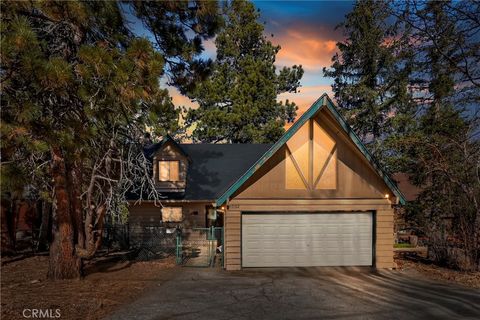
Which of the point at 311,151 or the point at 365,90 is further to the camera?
the point at 365,90

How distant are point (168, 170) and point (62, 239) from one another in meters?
10.7

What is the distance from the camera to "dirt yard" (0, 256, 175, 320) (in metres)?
9.77

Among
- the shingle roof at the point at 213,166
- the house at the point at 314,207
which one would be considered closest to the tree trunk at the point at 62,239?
the house at the point at 314,207

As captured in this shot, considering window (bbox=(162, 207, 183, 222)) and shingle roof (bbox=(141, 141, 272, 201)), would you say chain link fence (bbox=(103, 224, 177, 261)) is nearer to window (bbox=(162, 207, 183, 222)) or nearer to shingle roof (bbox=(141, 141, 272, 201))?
window (bbox=(162, 207, 183, 222))

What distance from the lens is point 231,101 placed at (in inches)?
1464

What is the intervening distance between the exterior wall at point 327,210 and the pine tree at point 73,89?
4.23m

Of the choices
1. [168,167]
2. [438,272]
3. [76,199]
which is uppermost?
[168,167]

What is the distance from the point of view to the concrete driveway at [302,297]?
9.81 m

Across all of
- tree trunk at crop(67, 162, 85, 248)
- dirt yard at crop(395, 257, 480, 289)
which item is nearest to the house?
dirt yard at crop(395, 257, 480, 289)

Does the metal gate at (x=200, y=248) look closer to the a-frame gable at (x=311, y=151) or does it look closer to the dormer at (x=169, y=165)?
the dormer at (x=169, y=165)

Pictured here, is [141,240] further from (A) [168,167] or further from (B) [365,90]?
(B) [365,90]

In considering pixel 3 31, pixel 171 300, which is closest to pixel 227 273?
pixel 171 300

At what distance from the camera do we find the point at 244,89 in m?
35.7

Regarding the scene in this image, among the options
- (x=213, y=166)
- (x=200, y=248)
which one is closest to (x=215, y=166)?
(x=213, y=166)
